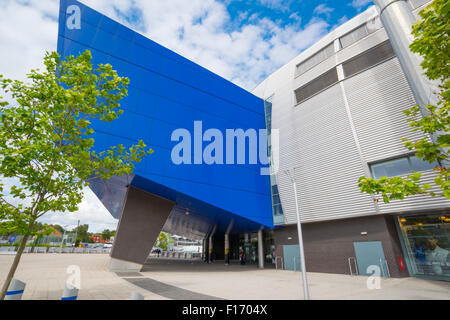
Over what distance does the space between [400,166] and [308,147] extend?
7374 millimetres

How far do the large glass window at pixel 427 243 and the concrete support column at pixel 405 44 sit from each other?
27.4 ft

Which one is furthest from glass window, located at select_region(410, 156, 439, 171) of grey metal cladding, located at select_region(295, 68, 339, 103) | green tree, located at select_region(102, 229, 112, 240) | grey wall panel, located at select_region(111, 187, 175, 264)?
green tree, located at select_region(102, 229, 112, 240)

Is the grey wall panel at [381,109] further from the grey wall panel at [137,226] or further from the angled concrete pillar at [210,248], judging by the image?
the angled concrete pillar at [210,248]

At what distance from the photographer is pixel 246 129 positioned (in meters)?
23.8

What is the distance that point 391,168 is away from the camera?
16344 millimetres

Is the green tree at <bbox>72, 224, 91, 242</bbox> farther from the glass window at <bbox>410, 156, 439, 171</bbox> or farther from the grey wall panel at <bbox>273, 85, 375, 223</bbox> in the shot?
→ the glass window at <bbox>410, 156, 439, 171</bbox>

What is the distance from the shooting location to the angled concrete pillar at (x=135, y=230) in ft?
52.6

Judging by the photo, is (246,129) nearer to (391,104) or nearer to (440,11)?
(391,104)

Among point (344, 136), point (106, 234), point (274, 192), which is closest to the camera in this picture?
point (344, 136)

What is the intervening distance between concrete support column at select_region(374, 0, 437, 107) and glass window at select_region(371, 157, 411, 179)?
4.53m

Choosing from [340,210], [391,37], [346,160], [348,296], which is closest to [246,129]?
[346,160]

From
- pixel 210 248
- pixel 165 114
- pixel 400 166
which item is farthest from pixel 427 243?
pixel 210 248

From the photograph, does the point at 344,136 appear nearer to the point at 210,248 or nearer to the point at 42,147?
the point at 42,147

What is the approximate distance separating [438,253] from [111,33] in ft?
91.8
